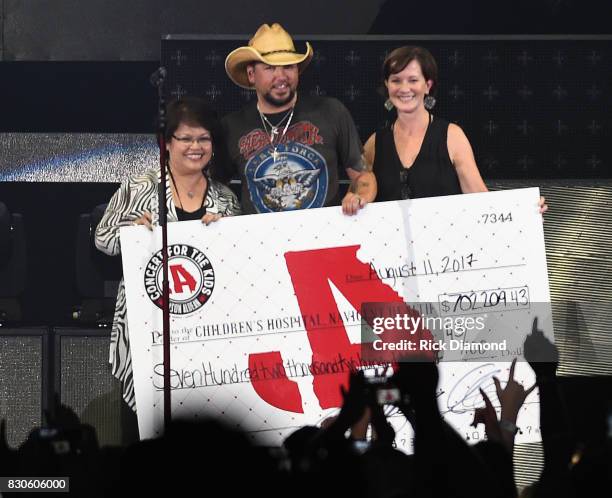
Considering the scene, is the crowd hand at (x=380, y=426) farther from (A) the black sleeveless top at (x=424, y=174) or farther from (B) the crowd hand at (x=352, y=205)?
(A) the black sleeveless top at (x=424, y=174)

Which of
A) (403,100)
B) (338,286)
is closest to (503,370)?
(338,286)

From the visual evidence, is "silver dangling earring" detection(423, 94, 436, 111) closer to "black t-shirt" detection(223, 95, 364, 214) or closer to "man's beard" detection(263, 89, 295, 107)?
"black t-shirt" detection(223, 95, 364, 214)

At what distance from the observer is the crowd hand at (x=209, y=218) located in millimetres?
5590

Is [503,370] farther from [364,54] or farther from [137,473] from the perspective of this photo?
[137,473]

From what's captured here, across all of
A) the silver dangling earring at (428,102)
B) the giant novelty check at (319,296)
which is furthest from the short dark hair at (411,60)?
the giant novelty check at (319,296)

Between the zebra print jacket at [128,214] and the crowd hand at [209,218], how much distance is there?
7cm

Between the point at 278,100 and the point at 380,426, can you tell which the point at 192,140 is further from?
the point at 380,426

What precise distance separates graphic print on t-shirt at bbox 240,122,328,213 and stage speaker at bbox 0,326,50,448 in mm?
1359

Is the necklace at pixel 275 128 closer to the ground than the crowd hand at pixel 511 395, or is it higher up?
higher up

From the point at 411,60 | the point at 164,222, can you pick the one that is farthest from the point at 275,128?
the point at 164,222

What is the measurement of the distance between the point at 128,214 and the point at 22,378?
44.1 inches

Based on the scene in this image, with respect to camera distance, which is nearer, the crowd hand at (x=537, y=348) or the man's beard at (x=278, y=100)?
the crowd hand at (x=537, y=348)

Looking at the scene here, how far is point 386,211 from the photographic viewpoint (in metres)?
5.60

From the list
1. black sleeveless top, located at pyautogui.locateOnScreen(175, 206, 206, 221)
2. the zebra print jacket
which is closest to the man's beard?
the zebra print jacket
